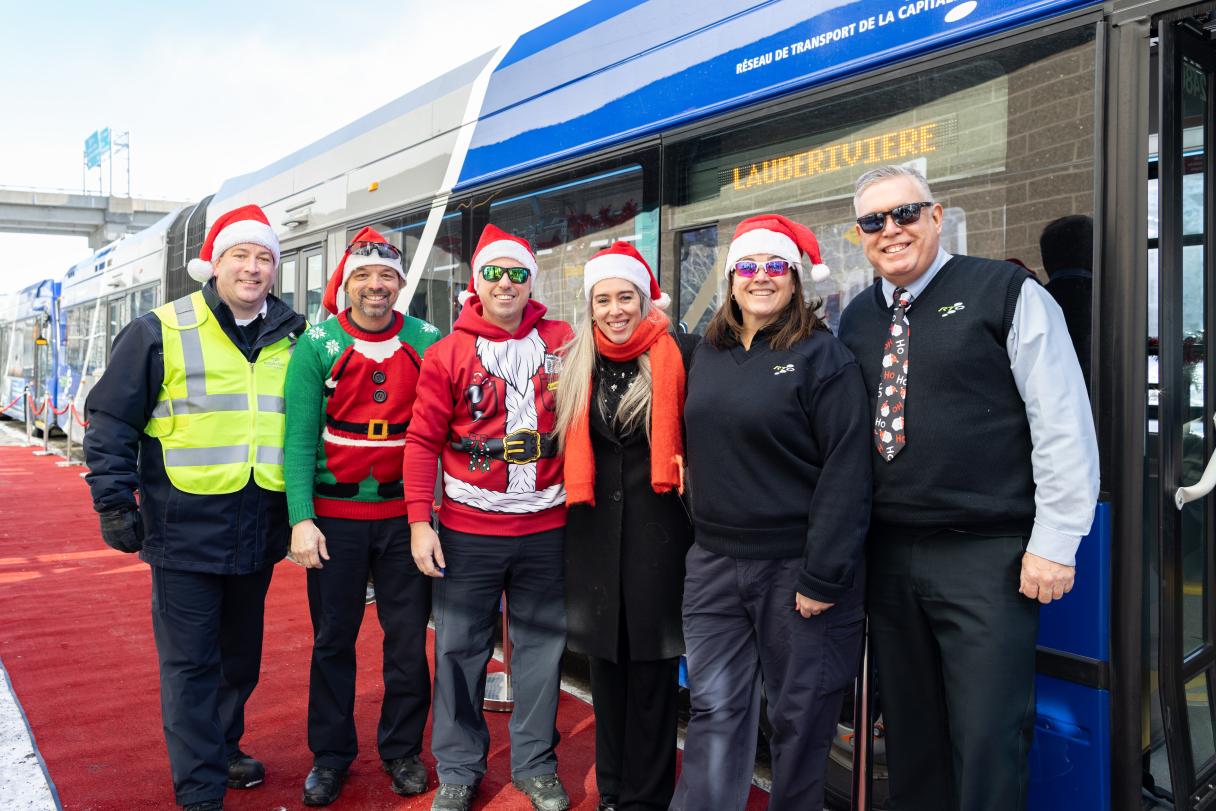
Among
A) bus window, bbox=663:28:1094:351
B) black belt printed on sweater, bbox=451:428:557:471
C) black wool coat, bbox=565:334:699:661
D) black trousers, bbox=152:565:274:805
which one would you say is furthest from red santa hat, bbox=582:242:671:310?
black trousers, bbox=152:565:274:805

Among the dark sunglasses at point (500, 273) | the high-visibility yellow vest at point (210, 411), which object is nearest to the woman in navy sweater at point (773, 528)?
the dark sunglasses at point (500, 273)

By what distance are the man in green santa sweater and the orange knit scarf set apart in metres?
0.74

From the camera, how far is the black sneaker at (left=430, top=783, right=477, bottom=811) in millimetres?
2992

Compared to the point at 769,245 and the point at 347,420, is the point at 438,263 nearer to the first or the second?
the point at 347,420

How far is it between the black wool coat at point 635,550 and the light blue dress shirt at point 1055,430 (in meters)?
0.98

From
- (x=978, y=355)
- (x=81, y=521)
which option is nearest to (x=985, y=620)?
(x=978, y=355)

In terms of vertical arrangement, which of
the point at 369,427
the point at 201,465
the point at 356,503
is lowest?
the point at 356,503

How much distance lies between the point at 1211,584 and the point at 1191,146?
51.4 inches

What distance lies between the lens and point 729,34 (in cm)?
330

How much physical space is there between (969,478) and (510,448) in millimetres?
1411

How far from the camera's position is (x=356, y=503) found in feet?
10.3

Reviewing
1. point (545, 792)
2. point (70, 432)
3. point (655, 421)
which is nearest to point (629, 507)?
point (655, 421)

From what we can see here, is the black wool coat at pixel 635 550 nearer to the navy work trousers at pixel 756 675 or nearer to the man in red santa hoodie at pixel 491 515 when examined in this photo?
the navy work trousers at pixel 756 675

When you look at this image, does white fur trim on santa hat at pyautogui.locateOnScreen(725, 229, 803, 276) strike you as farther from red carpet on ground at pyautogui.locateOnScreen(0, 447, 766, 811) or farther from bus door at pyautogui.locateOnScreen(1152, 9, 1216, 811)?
red carpet on ground at pyautogui.locateOnScreen(0, 447, 766, 811)
